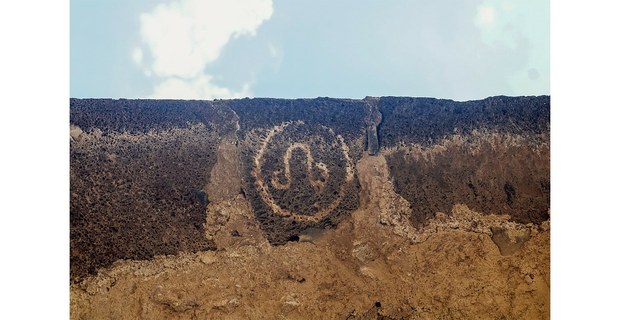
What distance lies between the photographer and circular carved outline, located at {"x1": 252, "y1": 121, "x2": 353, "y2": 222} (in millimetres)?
3707

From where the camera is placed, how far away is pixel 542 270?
3732 mm

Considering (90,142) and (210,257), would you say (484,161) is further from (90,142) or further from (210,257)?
(90,142)

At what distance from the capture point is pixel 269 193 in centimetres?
371

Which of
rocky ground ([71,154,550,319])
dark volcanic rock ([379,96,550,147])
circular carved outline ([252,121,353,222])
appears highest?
dark volcanic rock ([379,96,550,147])

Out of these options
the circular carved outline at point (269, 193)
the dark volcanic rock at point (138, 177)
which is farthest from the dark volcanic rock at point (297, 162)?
the dark volcanic rock at point (138, 177)

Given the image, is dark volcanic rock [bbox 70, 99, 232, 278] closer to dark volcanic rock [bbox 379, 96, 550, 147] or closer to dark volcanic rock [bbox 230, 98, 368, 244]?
dark volcanic rock [bbox 230, 98, 368, 244]

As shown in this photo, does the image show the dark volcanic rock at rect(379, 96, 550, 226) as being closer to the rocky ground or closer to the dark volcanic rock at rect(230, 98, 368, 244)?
the rocky ground

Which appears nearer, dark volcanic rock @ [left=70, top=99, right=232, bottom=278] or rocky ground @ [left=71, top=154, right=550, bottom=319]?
dark volcanic rock @ [left=70, top=99, right=232, bottom=278]

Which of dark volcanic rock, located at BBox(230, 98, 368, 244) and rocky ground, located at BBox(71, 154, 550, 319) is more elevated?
dark volcanic rock, located at BBox(230, 98, 368, 244)

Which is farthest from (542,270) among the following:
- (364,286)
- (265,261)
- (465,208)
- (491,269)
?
(265,261)

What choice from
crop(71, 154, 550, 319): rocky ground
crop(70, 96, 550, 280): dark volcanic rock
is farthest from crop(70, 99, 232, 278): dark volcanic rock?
crop(71, 154, 550, 319): rocky ground

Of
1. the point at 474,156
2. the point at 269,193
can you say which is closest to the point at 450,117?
the point at 474,156

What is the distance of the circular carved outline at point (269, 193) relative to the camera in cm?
371

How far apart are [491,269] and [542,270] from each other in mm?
310
